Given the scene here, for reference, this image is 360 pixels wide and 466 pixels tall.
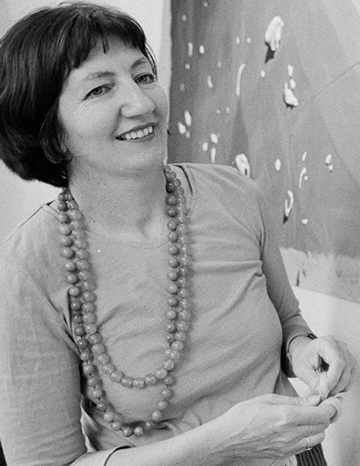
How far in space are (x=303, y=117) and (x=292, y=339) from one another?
16.2 inches

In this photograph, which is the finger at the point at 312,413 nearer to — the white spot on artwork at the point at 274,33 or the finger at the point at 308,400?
the finger at the point at 308,400

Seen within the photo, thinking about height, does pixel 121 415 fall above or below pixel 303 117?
below

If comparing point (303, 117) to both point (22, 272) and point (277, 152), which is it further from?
point (22, 272)

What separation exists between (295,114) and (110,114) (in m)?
0.44

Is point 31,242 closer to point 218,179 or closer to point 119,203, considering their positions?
point 119,203

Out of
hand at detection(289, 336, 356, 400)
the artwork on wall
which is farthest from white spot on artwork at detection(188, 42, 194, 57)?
hand at detection(289, 336, 356, 400)

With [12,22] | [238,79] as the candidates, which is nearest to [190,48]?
[238,79]

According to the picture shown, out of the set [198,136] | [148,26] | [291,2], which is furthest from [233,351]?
[148,26]

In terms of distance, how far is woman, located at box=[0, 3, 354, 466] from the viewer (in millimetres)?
859

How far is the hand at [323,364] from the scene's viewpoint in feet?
2.85

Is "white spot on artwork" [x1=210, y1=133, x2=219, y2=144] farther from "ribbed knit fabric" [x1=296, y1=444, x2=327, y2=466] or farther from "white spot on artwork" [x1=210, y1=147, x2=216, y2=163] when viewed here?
"ribbed knit fabric" [x1=296, y1=444, x2=327, y2=466]

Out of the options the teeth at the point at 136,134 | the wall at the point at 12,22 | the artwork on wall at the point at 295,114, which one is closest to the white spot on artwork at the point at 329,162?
the artwork on wall at the point at 295,114

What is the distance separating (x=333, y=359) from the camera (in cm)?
90

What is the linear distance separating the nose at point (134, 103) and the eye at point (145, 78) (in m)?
0.05
